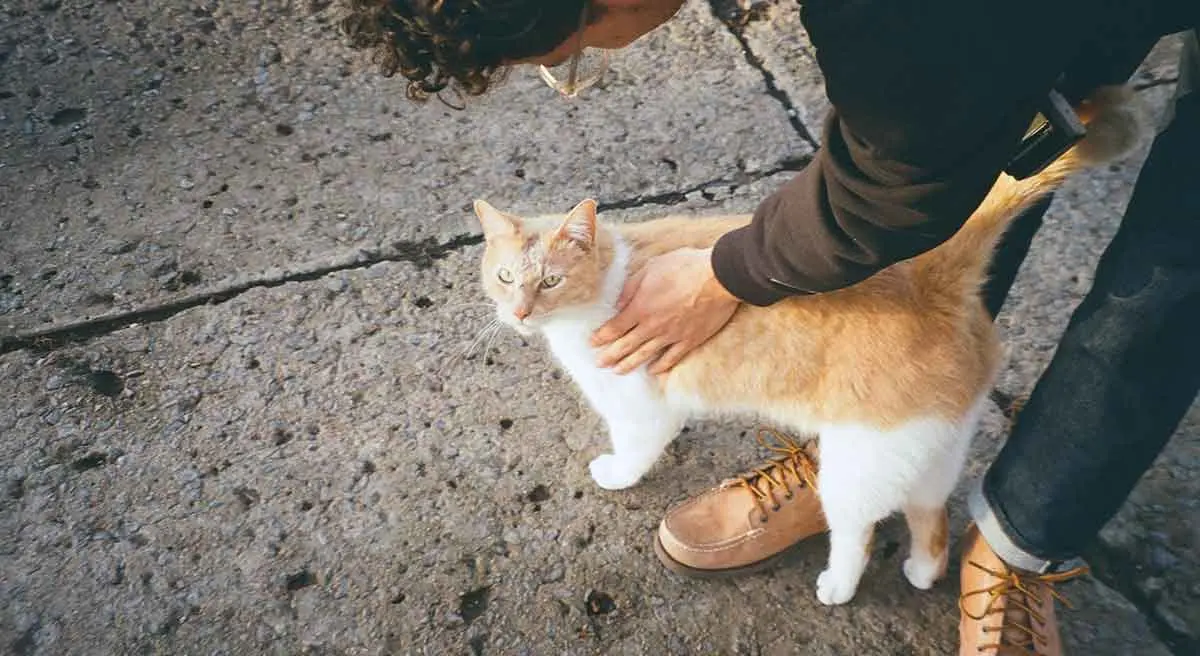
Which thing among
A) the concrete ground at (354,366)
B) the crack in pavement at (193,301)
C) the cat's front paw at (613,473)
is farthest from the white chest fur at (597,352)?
the crack in pavement at (193,301)

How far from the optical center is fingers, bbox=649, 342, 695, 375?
Result: 1.70 m

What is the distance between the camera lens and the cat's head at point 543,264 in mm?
1756

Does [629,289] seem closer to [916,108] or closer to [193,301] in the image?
[916,108]

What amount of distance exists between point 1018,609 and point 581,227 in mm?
1088

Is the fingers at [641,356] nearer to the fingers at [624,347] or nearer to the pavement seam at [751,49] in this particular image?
the fingers at [624,347]

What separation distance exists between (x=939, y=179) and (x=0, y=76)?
115 inches

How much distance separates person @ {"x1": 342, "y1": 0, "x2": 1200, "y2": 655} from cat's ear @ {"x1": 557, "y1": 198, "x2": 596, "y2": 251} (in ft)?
0.43

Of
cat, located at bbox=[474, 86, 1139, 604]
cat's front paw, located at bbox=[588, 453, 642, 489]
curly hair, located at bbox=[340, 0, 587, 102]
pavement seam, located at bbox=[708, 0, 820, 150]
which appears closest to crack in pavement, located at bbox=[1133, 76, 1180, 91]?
pavement seam, located at bbox=[708, 0, 820, 150]

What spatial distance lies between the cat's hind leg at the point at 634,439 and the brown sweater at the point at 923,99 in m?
0.60

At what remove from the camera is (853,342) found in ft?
5.13

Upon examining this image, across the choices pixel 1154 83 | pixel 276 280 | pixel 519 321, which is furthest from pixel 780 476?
pixel 1154 83

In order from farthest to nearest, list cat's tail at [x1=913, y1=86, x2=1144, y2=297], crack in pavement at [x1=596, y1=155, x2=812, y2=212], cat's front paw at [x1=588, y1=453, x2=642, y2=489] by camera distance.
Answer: crack in pavement at [x1=596, y1=155, x2=812, y2=212] → cat's front paw at [x1=588, y1=453, x2=642, y2=489] → cat's tail at [x1=913, y1=86, x2=1144, y2=297]

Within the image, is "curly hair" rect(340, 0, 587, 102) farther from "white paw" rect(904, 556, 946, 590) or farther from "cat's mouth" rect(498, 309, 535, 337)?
"white paw" rect(904, 556, 946, 590)

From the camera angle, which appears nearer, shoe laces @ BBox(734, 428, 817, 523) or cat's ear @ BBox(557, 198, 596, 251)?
cat's ear @ BBox(557, 198, 596, 251)
